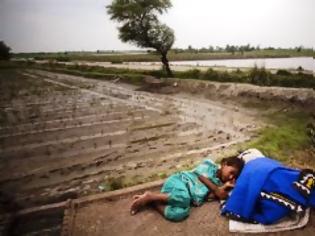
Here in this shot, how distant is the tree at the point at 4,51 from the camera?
3.28 m

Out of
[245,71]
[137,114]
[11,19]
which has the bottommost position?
[137,114]

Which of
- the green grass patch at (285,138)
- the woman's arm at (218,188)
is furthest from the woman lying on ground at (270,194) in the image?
the green grass patch at (285,138)

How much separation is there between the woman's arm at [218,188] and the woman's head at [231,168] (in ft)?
0.22

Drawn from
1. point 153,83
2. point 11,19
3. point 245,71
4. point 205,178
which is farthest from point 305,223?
point 153,83

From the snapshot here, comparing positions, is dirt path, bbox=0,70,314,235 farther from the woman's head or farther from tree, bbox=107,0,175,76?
tree, bbox=107,0,175,76

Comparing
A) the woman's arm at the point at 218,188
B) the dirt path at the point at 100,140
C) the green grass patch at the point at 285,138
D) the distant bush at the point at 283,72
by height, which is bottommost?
the dirt path at the point at 100,140

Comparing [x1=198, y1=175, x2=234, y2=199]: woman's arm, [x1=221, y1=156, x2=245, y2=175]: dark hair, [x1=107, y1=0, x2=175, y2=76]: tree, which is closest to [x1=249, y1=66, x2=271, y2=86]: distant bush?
[x1=107, y1=0, x2=175, y2=76]: tree

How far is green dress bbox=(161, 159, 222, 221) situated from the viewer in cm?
251

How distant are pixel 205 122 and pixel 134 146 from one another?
147cm

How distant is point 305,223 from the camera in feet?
7.60

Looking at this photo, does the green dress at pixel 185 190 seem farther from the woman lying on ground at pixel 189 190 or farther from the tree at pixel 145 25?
the tree at pixel 145 25

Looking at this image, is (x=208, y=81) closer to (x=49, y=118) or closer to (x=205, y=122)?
(x=205, y=122)

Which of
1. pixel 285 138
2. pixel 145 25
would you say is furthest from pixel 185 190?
pixel 145 25

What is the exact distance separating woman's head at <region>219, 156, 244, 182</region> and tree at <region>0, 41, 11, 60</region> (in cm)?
220
